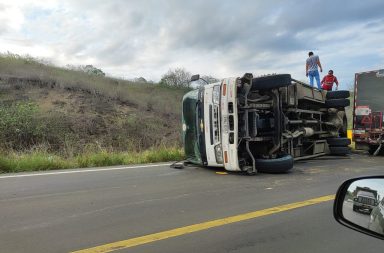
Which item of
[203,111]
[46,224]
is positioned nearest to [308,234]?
[46,224]

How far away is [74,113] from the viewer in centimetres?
2097

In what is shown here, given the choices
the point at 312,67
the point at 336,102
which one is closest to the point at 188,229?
the point at 336,102

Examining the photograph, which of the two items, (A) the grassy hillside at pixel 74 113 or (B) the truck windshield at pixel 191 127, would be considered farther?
(A) the grassy hillside at pixel 74 113

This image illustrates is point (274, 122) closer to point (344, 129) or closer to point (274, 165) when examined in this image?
point (274, 165)

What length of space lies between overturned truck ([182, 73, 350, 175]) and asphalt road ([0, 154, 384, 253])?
409 mm

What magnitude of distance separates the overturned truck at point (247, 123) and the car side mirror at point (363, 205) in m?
6.28

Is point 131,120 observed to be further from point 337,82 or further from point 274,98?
point 274,98

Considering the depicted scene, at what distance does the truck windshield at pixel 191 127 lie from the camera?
31.9 ft

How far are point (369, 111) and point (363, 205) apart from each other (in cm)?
1277

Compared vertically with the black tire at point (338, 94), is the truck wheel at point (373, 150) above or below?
below

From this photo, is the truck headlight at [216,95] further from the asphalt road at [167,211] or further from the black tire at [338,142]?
the black tire at [338,142]

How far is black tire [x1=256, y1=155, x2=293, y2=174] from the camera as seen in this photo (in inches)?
357

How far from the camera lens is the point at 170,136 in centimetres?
2136

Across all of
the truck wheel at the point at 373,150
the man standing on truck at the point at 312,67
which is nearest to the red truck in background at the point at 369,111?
the truck wheel at the point at 373,150
